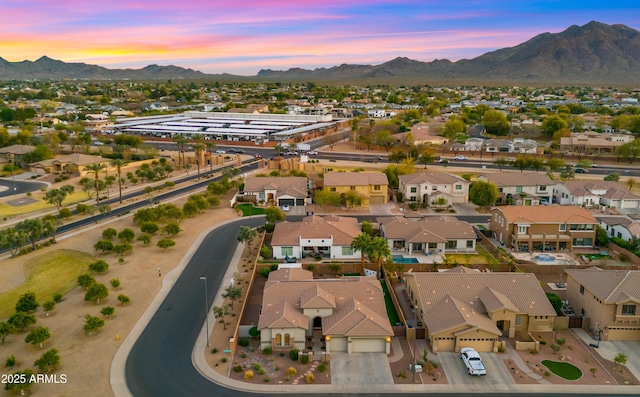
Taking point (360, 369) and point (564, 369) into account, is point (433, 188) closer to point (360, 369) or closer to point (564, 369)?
point (564, 369)

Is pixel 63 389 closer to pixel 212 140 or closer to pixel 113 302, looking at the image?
pixel 113 302

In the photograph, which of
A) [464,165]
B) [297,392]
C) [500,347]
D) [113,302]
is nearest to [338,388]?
[297,392]

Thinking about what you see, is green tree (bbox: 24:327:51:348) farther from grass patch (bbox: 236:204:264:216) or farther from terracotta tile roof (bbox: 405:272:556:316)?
grass patch (bbox: 236:204:264:216)

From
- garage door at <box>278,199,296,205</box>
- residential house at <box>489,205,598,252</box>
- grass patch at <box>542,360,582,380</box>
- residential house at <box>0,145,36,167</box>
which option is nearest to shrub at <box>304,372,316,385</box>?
grass patch at <box>542,360,582,380</box>

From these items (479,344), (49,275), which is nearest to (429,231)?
(479,344)

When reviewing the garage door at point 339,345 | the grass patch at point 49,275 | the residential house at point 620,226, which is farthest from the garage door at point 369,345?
the residential house at point 620,226

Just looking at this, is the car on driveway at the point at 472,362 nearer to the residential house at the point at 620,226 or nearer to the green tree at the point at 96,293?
the green tree at the point at 96,293

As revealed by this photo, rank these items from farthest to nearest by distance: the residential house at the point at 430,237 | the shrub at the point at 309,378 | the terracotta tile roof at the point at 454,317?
the residential house at the point at 430,237
the terracotta tile roof at the point at 454,317
the shrub at the point at 309,378

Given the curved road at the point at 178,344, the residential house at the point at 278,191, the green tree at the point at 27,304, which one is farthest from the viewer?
the residential house at the point at 278,191
